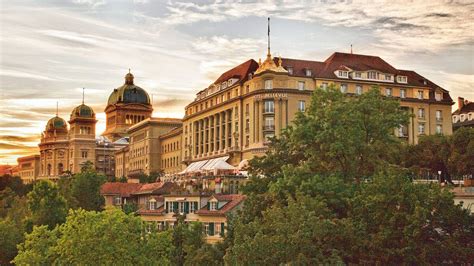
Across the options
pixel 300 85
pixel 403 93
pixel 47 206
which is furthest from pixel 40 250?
pixel 403 93

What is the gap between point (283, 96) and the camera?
356 feet


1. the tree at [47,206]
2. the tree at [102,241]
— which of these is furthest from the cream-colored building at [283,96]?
the tree at [102,241]

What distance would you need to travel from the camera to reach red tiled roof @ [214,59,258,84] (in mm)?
118062

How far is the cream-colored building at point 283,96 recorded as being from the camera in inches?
4272

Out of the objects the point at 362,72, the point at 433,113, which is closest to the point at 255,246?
the point at 362,72

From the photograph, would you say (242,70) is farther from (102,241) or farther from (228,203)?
(102,241)

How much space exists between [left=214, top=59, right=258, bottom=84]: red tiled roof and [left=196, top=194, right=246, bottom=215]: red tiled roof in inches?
1996

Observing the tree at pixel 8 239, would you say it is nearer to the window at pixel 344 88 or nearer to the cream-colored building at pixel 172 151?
the window at pixel 344 88

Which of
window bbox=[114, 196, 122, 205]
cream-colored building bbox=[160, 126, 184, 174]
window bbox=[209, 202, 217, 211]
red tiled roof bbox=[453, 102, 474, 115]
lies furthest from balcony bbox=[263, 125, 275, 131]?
red tiled roof bbox=[453, 102, 474, 115]

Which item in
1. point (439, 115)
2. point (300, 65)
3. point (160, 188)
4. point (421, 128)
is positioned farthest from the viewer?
point (439, 115)

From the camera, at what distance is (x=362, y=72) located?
11512 centimetres

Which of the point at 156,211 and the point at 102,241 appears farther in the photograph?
the point at 156,211

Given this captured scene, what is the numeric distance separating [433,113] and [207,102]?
40.6m

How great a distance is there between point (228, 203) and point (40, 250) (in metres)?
18.5
